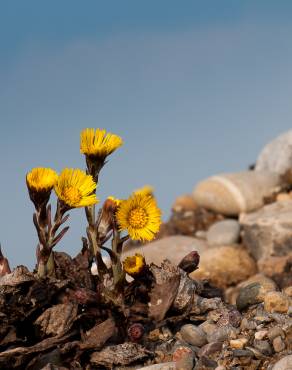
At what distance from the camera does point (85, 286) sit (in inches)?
179

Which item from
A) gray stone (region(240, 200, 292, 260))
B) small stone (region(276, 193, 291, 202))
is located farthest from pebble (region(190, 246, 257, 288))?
small stone (region(276, 193, 291, 202))

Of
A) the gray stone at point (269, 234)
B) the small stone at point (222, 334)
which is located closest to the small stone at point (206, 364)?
the small stone at point (222, 334)

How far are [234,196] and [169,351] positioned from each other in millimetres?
8455

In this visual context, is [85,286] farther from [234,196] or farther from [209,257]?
[234,196]

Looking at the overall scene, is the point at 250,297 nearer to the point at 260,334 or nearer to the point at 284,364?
the point at 260,334

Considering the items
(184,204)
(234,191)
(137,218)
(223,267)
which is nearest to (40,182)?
(137,218)

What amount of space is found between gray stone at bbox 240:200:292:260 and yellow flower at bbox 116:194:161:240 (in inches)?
268

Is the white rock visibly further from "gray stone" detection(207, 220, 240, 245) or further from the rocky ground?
the rocky ground

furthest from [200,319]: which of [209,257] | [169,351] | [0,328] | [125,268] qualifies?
[209,257]

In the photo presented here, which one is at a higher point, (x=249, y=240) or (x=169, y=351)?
(x=249, y=240)

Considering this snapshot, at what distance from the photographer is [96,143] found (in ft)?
13.8

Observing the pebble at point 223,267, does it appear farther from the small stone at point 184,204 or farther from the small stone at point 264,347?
the small stone at point 264,347

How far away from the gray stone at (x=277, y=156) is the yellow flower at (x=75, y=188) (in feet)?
34.4

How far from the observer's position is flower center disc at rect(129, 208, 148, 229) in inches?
168
